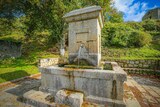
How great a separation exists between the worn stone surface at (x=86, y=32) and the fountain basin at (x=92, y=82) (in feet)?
2.74

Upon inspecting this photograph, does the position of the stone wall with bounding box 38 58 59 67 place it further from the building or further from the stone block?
the building

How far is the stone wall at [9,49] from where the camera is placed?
41.4ft

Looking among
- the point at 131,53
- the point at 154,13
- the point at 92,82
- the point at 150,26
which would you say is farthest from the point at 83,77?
the point at 154,13

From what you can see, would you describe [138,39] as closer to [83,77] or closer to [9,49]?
[83,77]

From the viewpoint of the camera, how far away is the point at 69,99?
296 cm

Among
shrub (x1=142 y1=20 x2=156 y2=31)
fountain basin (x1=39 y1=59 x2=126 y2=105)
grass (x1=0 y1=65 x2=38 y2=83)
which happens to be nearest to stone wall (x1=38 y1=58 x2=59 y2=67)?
grass (x1=0 y1=65 x2=38 y2=83)

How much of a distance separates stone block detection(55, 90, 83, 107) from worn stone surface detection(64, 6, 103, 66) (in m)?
1.38

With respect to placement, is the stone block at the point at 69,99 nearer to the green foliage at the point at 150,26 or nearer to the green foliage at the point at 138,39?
the green foliage at the point at 138,39

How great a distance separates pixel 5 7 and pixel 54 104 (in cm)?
1196

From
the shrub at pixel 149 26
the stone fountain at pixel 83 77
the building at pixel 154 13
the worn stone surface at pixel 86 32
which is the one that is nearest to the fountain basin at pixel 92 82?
the stone fountain at pixel 83 77

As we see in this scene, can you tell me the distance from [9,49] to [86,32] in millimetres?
12870

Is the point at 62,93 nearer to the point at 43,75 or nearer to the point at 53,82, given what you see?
the point at 53,82

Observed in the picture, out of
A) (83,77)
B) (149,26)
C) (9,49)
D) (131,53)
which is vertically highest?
(149,26)

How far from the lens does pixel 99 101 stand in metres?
3.08
